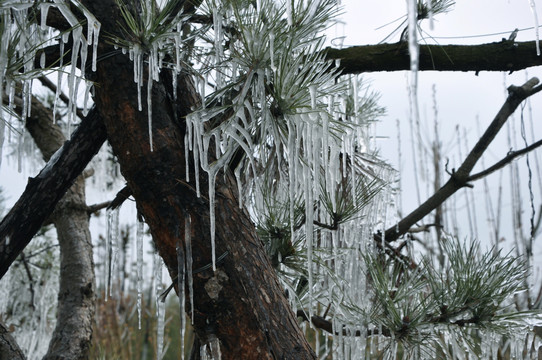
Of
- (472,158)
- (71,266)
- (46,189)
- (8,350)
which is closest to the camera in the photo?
(46,189)

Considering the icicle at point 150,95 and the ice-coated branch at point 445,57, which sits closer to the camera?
the icicle at point 150,95

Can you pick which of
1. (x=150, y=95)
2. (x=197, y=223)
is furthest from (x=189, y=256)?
(x=150, y=95)

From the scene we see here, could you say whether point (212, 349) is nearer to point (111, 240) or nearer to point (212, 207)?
point (212, 207)

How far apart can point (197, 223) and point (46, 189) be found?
1.08 feet

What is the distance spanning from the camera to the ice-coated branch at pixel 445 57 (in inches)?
44.6

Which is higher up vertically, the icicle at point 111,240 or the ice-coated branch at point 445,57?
the ice-coated branch at point 445,57

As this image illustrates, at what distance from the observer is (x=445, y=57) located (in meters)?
1.15

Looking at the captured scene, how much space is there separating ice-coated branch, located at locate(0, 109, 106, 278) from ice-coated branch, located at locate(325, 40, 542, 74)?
0.49m

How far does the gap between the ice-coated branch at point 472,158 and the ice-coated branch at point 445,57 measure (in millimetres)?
204

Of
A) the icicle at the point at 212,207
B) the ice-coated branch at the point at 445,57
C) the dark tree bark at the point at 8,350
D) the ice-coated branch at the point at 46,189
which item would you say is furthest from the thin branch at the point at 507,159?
the dark tree bark at the point at 8,350

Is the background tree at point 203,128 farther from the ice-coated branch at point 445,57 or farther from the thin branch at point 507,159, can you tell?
the thin branch at point 507,159

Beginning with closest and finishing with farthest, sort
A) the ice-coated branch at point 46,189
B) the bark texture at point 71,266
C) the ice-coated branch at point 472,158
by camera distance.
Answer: the ice-coated branch at point 46,189 < the ice-coated branch at point 472,158 < the bark texture at point 71,266

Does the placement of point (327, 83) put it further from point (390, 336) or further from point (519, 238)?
point (519, 238)

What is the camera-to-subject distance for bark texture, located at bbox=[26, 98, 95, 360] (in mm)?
1578
